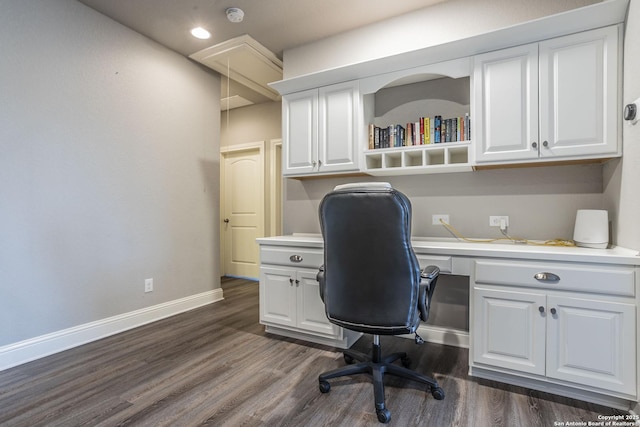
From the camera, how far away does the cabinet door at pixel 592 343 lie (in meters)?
1.56

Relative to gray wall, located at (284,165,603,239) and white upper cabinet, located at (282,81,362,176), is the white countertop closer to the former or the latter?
gray wall, located at (284,165,603,239)

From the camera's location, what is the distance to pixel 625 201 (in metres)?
1.76

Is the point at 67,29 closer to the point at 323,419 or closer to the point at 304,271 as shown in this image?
the point at 304,271

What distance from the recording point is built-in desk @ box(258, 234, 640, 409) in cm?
158

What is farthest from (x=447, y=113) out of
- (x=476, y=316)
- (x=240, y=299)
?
(x=240, y=299)

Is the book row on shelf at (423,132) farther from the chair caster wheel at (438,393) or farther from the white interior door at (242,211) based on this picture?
the white interior door at (242,211)

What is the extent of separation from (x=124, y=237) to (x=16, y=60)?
1494mm

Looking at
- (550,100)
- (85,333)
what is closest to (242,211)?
(85,333)

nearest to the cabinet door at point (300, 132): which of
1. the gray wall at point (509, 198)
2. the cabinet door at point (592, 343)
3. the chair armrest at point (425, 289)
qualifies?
the gray wall at point (509, 198)

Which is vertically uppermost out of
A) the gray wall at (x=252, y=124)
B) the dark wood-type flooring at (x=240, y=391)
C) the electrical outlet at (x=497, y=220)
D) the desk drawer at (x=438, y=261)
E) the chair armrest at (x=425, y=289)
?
the gray wall at (x=252, y=124)

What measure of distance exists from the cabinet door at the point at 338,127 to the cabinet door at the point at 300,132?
6cm

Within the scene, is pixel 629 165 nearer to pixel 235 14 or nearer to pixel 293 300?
pixel 293 300

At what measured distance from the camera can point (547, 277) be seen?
68.1 inches

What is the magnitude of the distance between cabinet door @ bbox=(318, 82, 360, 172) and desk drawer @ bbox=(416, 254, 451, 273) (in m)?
0.96
